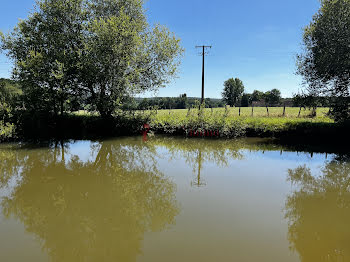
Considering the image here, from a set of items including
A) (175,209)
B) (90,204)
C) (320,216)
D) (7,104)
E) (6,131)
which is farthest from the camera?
(7,104)

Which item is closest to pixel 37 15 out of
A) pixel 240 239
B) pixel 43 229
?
pixel 43 229

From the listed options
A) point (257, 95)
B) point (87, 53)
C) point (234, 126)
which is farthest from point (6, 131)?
point (257, 95)

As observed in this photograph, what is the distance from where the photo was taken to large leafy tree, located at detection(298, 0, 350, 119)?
12242mm

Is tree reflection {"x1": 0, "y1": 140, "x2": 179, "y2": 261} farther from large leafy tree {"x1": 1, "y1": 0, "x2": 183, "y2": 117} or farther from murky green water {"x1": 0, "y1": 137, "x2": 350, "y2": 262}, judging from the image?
large leafy tree {"x1": 1, "y1": 0, "x2": 183, "y2": 117}

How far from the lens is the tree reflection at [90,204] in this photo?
338cm

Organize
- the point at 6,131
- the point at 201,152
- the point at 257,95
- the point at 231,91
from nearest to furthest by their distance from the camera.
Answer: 1. the point at 201,152
2. the point at 6,131
3. the point at 231,91
4. the point at 257,95

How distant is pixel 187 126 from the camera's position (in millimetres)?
14953

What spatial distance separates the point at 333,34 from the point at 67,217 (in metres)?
15.7

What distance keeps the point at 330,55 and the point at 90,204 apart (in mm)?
14372

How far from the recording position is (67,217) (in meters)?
4.21

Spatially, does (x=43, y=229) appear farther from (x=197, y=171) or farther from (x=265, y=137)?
(x=265, y=137)

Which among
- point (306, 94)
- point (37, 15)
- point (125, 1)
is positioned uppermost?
point (125, 1)

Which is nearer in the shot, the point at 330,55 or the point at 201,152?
the point at 201,152

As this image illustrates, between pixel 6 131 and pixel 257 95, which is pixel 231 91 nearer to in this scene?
pixel 257 95
